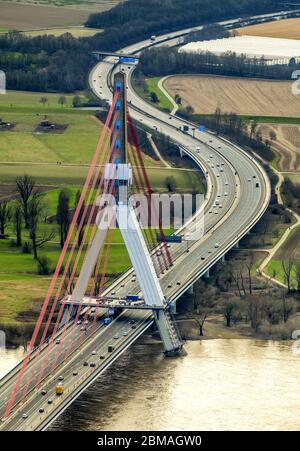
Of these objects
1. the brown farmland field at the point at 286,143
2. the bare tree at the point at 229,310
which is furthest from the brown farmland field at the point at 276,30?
the bare tree at the point at 229,310

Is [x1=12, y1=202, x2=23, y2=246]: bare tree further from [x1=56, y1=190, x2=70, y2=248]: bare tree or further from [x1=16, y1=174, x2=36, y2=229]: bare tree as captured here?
[x1=56, y1=190, x2=70, y2=248]: bare tree


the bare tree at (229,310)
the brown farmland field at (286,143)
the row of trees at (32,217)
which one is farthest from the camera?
the brown farmland field at (286,143)

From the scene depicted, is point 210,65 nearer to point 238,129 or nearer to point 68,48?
point 68,48

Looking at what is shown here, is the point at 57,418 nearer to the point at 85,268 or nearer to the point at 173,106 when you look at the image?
the point at 85,268

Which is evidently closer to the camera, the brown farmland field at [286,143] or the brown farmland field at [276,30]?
the brown farmland field at [286,143]

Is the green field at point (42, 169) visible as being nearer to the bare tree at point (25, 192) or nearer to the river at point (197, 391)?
the bare tree at point (25, 192)

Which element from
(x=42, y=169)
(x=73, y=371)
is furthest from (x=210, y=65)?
(x=73, y=371)

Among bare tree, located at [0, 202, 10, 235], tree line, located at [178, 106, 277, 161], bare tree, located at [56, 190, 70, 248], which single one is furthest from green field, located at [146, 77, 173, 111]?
bare tree, located at [56, 190, 70, 248]
